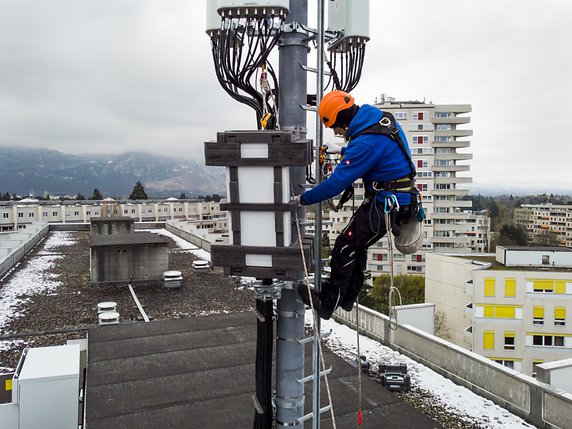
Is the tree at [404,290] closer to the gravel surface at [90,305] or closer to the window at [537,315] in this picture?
the window at [537,315]

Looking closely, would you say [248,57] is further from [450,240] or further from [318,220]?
[450,240]

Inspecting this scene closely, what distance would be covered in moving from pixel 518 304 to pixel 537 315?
188 cm

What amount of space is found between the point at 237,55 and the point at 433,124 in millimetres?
→ 70663

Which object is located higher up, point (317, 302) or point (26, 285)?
point (317, 302)

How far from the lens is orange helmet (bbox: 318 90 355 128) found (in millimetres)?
3963

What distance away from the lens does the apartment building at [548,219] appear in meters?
158

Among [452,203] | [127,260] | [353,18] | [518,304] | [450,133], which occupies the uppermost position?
[450,133]

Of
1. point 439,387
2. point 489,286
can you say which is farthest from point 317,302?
point 489,286

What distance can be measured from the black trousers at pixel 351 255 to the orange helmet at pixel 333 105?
885 mm

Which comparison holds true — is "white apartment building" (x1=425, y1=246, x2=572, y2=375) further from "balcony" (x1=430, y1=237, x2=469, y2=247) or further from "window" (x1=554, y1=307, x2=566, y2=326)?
"balcony" (x1=430, y1=237, x2=469, y2=247)

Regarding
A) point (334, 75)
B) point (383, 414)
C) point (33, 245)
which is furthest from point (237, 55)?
point (33, 245)

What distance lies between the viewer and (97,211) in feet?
290

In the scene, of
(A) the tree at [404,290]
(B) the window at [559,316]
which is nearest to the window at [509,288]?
(B) the window at [559,316]

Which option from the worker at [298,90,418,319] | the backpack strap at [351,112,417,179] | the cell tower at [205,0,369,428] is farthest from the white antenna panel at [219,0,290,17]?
the backpack strap at [351,112,417,179]
